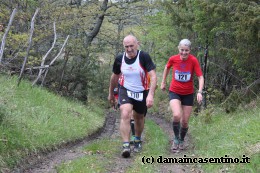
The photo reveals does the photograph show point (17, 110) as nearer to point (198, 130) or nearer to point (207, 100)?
point (198, 130)

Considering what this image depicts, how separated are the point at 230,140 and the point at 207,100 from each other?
8.77 meters

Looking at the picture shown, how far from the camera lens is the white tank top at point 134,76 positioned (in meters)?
7.29

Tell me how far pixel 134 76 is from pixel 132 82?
0.12m

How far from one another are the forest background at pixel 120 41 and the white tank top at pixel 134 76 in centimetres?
288

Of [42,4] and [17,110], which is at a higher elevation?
[42,4]

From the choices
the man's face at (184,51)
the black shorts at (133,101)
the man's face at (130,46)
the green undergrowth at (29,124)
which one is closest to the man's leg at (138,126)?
the black shorts at (133,101)

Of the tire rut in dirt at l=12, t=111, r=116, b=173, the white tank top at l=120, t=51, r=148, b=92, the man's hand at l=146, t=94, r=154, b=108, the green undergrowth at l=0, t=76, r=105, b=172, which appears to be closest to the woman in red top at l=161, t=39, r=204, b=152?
the white tank top at l=120, t=51, r=148, b=92

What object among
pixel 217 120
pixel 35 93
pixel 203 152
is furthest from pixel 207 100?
pixel 203 152

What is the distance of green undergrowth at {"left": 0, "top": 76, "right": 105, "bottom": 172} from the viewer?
247 inches

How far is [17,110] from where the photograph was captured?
8211 mm

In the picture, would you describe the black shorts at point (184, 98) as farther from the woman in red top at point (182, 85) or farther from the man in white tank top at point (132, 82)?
the man in white tank top at point (132, 82)

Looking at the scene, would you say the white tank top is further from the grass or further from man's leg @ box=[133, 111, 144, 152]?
the grass

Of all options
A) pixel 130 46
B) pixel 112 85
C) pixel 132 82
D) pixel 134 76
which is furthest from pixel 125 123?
pixel 130 46

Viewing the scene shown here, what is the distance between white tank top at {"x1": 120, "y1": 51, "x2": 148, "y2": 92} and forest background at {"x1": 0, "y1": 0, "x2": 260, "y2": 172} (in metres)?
2.88
